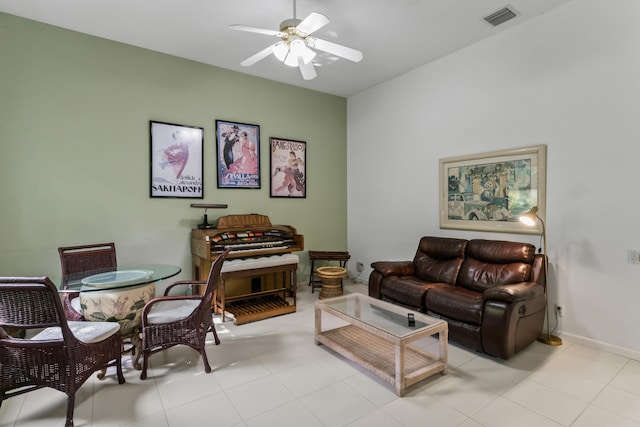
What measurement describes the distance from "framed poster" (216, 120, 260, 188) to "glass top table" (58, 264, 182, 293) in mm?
1696

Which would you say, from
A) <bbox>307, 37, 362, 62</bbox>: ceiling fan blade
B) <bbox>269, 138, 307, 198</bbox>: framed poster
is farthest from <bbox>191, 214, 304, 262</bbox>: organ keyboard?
<bbox>307, 37, 362, 62</bbox>: ceiling fan blade

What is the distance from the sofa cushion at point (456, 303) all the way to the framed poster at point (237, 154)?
288 cm

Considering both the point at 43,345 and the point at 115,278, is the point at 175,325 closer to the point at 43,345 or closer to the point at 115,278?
the point at 115,278

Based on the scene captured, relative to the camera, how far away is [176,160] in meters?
4.05

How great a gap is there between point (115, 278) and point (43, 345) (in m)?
0.73

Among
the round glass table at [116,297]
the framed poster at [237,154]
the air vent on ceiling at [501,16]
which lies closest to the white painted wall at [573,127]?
the air vent on ceiling at [501,16]

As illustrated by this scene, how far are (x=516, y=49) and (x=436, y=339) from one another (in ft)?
10.6

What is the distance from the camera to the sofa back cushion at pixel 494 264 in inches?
123

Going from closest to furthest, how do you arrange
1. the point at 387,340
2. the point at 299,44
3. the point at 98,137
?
the point at 387,340
the point at 299,44
the point at 98,137

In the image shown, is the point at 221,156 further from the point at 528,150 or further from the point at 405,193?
the point at 528,150

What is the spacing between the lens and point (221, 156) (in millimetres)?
4379

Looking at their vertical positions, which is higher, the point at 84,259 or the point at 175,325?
the point at 84,259

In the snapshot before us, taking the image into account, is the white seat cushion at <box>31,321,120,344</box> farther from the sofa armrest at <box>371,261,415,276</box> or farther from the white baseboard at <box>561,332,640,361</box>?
the white baseboard at <box>561,332,640,361</box>

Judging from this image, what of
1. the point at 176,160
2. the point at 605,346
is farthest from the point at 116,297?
the point at 605,346
